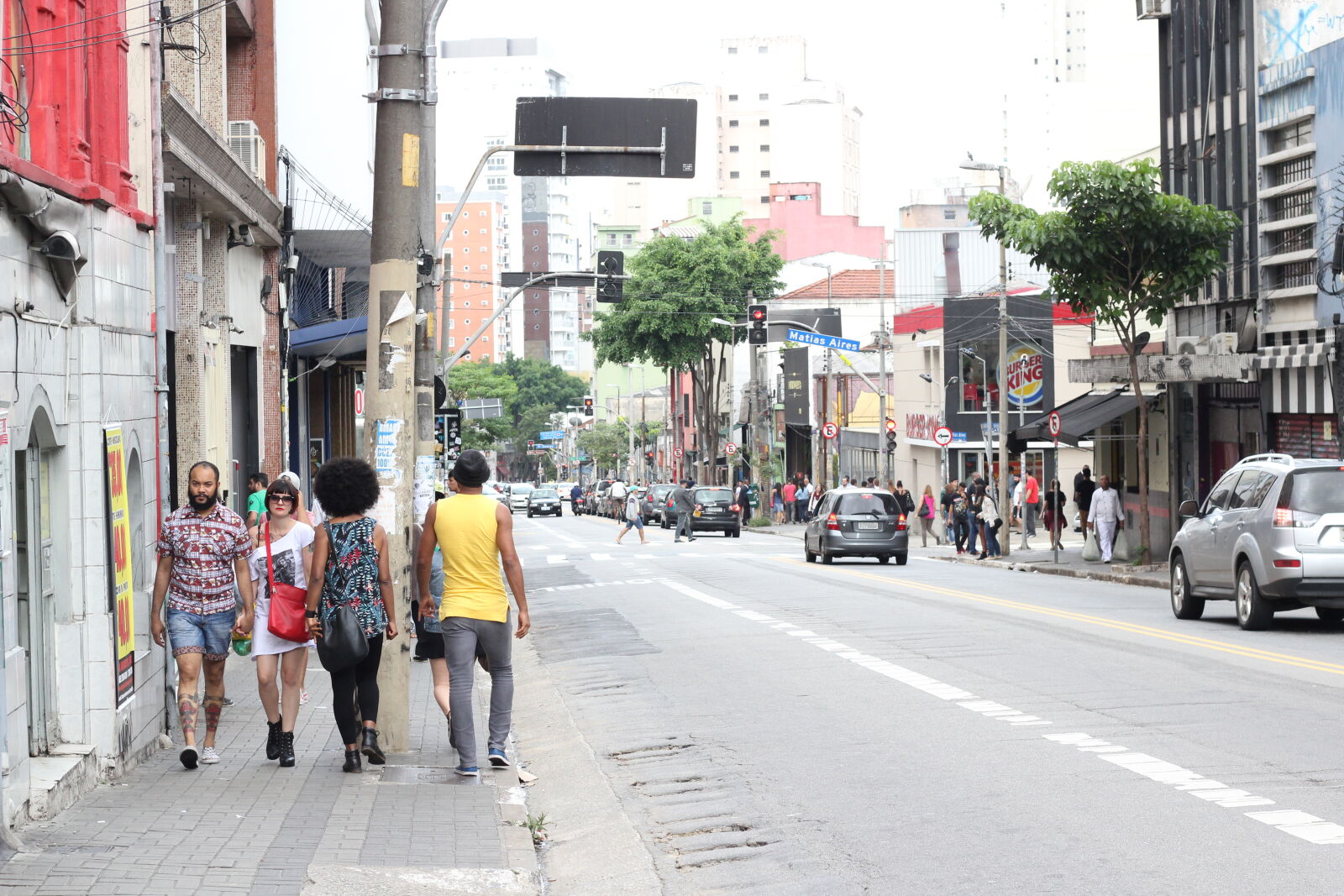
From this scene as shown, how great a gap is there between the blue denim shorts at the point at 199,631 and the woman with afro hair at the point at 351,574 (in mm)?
777

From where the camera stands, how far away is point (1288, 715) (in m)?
10.7

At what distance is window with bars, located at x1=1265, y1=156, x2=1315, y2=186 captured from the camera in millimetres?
27106

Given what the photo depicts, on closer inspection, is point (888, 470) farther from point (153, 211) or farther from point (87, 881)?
point (87, 881)

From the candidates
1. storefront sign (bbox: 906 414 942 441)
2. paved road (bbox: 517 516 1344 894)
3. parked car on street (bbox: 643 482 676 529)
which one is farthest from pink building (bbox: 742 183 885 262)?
paved road (bbox: 517 516 1344 894)

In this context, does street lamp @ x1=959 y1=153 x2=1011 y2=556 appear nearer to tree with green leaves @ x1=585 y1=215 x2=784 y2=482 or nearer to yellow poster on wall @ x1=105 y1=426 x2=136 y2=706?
yellow poster on wall @ x1=105 y1=426 x2=136 y2=706

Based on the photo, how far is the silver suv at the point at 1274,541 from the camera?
16516 millimetres

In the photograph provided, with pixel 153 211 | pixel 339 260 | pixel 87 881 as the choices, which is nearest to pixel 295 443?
pixel 339 260

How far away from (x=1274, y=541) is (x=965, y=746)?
814 cm

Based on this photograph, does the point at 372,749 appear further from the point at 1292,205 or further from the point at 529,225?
the point at 529,225

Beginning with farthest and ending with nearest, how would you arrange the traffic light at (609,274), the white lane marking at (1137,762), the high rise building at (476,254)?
the high rise building at (476,254) → the traffic light at (609,274) → the white lane marking at (1137,762)

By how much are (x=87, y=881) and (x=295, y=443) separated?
71.2ft

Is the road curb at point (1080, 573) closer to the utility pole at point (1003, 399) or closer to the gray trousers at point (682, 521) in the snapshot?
the utility pole at point (1003, 399)

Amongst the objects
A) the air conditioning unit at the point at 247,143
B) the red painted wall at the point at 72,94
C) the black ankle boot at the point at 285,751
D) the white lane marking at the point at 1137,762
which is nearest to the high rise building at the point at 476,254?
the air conditioning unit at the point at 247,143

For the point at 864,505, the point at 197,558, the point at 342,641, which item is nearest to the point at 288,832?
the point at 342,641
